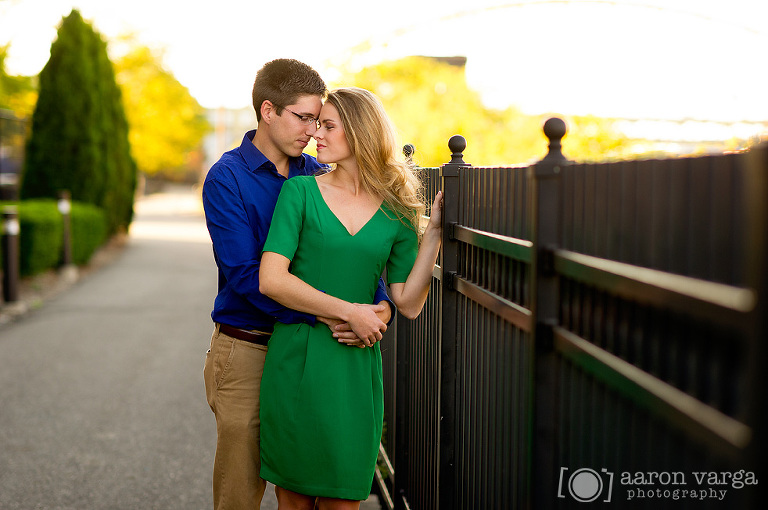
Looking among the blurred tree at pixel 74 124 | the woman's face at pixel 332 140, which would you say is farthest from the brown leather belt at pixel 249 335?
the blurred tree at pixel 74 124

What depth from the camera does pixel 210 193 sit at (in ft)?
10.0

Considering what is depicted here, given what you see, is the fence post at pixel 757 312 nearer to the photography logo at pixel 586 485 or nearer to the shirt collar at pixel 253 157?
the photography logo at pixel 586 485

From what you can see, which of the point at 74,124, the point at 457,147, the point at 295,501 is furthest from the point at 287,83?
the point at 74,124

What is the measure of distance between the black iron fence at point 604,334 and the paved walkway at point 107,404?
2.35 metres

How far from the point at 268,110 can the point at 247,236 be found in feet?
1.77

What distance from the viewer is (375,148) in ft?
9.43

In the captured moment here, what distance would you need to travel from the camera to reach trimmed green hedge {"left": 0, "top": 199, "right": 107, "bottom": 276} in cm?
1284

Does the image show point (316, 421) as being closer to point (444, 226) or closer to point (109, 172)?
point (444, 226)

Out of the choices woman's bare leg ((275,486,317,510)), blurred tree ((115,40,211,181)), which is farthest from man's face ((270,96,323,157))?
blurred tree ((115,40,211,181))

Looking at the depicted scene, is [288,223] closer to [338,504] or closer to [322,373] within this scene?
[322,373]

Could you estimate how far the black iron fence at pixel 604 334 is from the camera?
126cm

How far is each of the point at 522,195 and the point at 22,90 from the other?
29.1 meters

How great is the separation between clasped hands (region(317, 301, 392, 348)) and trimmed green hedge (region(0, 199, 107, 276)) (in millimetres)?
11134

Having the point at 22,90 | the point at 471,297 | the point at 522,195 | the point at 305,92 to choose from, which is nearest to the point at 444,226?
the point at 471,297
